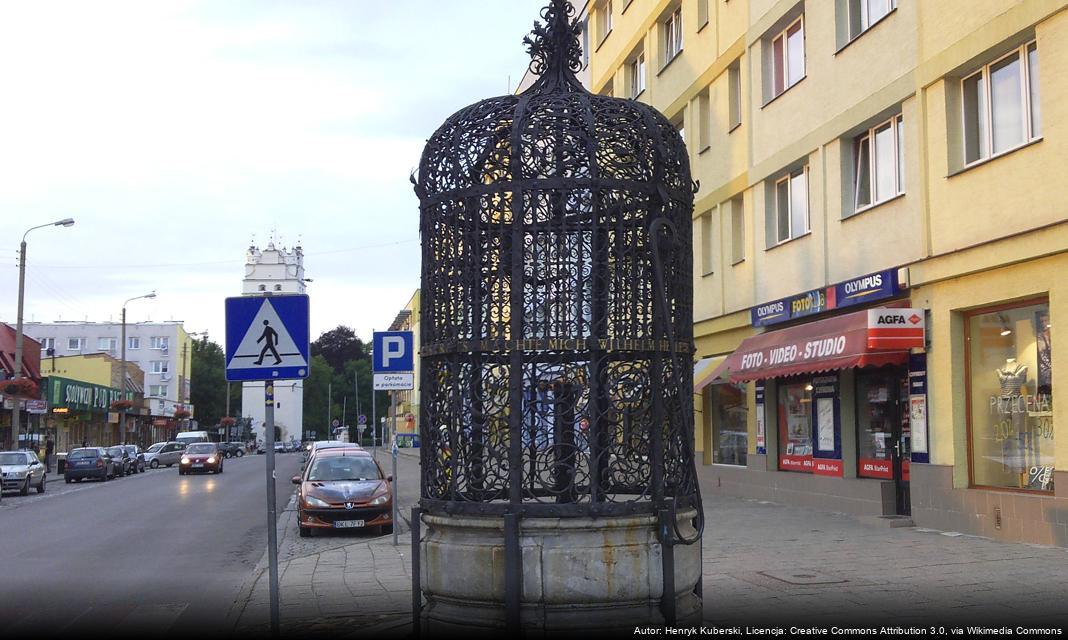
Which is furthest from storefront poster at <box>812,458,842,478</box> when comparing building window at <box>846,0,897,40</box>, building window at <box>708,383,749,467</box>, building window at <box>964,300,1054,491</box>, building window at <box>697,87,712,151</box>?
building window at <box>697,87,712,151</box>

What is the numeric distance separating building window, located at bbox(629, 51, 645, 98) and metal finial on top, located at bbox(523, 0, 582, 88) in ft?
75.5

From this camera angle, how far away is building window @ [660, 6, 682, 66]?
2812cm

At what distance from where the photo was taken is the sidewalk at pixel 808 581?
900 centimetres

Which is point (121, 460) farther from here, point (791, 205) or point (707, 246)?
point (791, 205)

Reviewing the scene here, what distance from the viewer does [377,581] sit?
12094mm

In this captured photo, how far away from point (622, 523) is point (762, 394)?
15361 millimetres

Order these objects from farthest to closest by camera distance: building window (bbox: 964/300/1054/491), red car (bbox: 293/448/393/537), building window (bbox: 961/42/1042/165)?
red car (bbox: 293/448/393/537)
building window (bbox: 961/42/1042/165)
building window (bbox: 964/300/1054/491)

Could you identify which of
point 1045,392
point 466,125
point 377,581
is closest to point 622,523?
point 466,125

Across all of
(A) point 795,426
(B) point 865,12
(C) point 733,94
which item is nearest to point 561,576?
(B) point 865,12

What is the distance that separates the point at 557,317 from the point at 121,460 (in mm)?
45754

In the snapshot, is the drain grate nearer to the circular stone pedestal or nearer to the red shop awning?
the circular stone pedestal

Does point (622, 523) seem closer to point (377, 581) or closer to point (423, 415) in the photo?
point (423, 415)

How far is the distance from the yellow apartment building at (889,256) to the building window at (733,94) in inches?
4.8

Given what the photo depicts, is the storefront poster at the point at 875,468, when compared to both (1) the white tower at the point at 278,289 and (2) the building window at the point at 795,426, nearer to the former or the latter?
(2) the building window at the point at 795,426
